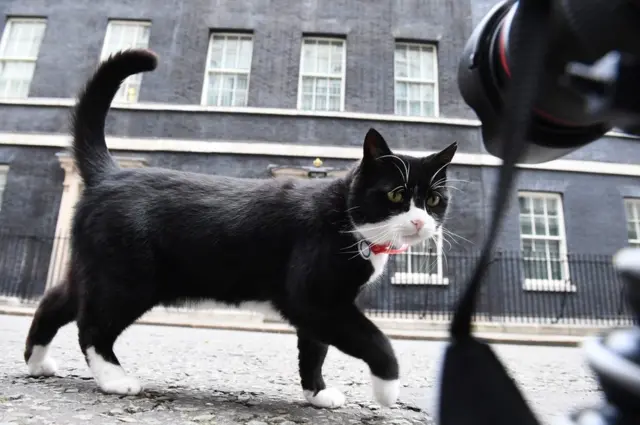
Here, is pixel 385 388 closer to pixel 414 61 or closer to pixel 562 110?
pixel 562 110

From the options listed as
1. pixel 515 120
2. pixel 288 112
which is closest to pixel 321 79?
pixel 288 112

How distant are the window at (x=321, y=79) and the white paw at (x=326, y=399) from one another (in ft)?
33.1

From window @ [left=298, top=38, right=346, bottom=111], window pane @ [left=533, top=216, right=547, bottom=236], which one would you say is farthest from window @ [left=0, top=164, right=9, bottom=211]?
window pane @ [left=533, top=216, right=547, bottom=236]

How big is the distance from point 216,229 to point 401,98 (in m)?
10.5

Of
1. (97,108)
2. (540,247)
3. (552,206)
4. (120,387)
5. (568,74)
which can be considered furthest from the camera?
(552,206)

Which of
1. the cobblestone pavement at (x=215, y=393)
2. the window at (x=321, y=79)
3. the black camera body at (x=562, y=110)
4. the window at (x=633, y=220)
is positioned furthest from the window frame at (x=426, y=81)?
the black camera body at (x=562, y=110)

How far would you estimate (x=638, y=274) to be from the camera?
0.43 m

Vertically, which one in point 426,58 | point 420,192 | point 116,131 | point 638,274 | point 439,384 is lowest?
point 439,384

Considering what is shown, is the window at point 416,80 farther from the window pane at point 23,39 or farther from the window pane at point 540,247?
the window pane at point 23,39

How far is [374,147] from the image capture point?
2129 millimetres

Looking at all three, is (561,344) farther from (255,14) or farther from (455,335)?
(255,14)

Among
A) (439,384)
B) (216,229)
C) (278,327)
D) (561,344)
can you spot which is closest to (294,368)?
(216,229)

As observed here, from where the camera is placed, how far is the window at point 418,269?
32.6ft

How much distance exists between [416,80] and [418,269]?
194 inches
